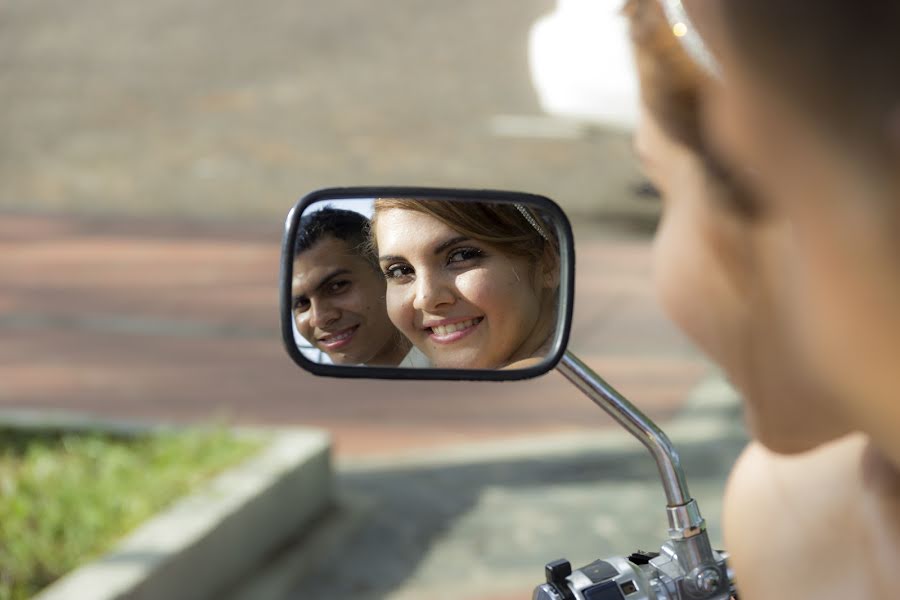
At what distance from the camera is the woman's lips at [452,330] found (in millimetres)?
1224

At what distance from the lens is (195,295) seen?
8297 mm

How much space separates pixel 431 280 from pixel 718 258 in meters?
0.46

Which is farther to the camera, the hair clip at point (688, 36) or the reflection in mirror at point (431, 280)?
the reflection in mirror at point (431, 280)

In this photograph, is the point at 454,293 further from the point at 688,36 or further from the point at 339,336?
the point at 688,36

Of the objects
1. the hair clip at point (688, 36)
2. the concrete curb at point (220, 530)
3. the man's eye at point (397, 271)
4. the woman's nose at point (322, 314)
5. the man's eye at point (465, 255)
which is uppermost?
the hair clip at point (688, 36)

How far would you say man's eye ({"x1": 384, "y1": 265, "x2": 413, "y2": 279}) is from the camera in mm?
Result: 1212

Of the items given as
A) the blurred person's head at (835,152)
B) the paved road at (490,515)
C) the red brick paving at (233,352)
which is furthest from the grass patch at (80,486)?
the blurred person's head at (835,152)

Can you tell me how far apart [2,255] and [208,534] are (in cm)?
571

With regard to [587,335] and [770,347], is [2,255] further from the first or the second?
[770,347]

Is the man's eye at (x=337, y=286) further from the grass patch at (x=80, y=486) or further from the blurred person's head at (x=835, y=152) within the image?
the grass patch at (x=80, y=486)

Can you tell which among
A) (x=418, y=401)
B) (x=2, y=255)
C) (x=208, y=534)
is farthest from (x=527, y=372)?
(x=2, y=255)

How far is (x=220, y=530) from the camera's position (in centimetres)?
419

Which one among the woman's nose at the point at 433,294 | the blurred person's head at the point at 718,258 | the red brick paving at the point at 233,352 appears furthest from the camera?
the red brick paving at the point at 233,352

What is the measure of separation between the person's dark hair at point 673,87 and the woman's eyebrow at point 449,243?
396 millimetres
